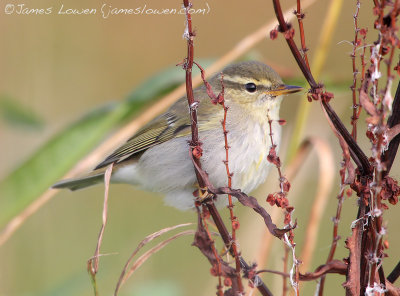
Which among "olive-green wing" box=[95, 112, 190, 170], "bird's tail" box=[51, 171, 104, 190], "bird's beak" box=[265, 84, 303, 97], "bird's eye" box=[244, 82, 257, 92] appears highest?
"bird's eye" box=[244, 82, 257, 92]

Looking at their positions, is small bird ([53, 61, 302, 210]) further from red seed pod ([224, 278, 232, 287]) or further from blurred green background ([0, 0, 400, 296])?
red seed pod ([224, 278, 232, 287])

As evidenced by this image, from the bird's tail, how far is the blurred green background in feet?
0.83

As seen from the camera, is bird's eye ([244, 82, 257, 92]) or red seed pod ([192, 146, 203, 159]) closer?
red seed pod ([192, 146, 203, 159])

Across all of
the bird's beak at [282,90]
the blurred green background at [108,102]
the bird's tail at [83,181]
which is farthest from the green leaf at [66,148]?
the bird's beak at [282,90]

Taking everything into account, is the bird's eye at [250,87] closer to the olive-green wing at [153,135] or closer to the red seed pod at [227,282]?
the olive-green wing at [153,135]

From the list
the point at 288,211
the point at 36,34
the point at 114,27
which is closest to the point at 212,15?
the point at 114,27

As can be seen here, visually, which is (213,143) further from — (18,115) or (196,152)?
(18,115)

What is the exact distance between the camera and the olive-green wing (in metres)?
3.11

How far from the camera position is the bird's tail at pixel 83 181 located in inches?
130

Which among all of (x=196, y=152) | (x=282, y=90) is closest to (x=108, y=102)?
(x=282, y=90)

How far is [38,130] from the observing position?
3395 mm

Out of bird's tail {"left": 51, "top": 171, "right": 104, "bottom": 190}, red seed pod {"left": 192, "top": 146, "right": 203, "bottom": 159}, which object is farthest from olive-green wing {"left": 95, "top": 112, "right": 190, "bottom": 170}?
red seed pod {"left": 192, "top": 146, "right": 203, "bottom": 159}

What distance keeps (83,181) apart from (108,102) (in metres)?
0.50

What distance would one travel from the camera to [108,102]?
3398 millimetres
